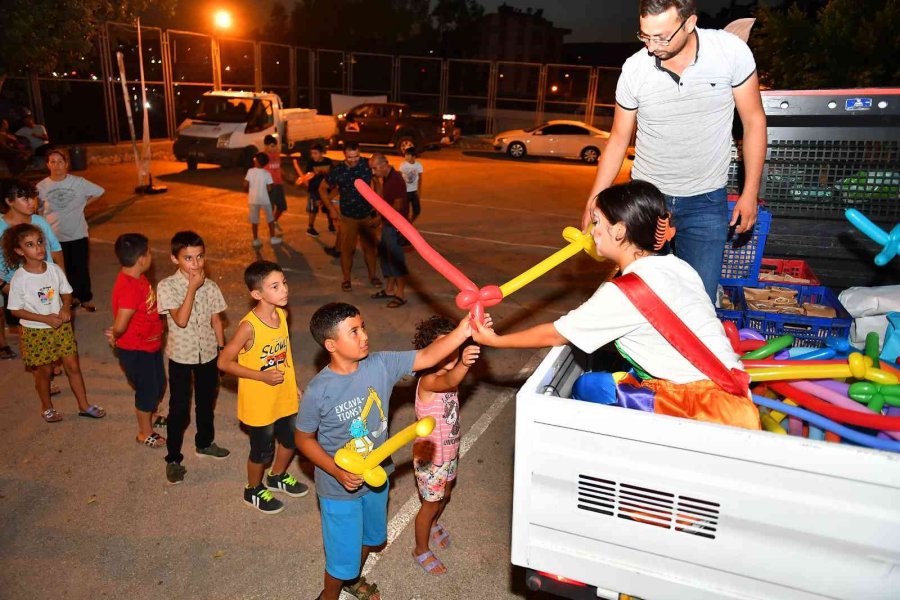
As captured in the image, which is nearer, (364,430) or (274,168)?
(364,430)

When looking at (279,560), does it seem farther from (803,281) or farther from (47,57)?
(47,57)

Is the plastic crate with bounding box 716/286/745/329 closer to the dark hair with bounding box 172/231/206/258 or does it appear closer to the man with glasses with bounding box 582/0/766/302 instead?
the man with glasses with bounding box 582/0/766/302

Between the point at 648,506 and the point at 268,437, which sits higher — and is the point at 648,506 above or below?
above

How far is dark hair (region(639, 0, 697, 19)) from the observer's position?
3.06 metres

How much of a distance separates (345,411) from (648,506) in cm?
144

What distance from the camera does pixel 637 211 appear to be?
2670 millimetres

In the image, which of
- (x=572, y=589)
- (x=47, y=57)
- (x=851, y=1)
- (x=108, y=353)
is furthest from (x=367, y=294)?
(x=47, y=57)

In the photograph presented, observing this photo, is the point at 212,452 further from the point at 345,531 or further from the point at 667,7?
the point at 667,7

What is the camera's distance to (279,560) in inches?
149

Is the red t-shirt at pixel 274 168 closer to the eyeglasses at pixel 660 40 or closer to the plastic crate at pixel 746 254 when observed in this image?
the plastic crate at pixel 746 254

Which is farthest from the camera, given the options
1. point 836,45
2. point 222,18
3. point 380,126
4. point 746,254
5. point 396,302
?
point 380,126

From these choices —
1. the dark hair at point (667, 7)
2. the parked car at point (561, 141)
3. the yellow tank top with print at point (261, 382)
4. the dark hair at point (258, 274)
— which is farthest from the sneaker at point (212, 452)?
the parked car at point (561, 141)

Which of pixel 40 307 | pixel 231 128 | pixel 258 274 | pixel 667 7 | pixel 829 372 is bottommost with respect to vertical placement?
pixel 40 307

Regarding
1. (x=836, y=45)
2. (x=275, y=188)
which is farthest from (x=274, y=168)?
(x=836, y=45)
